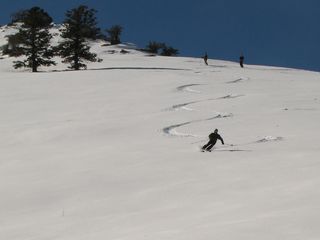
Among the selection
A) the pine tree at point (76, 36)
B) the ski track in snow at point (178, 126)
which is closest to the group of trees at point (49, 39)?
the pine tree at point (76, 36)

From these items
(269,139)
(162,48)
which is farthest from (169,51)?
(269,139)

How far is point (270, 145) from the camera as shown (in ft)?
56.9

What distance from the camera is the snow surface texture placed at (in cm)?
995

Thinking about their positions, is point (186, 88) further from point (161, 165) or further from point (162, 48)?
point (162, 48)

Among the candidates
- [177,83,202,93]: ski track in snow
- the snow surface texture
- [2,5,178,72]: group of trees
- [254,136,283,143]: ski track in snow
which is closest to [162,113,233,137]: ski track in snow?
the snow surface texture

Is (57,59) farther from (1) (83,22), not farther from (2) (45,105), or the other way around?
(2) (45,105)

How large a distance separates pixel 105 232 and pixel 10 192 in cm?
514

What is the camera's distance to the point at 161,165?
52.5 ft

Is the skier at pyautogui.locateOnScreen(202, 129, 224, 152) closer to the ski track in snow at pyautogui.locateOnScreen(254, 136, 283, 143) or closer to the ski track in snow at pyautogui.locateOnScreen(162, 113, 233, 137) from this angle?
the ski track in snow at pyautogui.locateOnScreen(254, 136, 283, 143)

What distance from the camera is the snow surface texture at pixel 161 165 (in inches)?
392

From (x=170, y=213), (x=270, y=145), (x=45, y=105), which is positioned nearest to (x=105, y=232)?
(x=170, y=213)

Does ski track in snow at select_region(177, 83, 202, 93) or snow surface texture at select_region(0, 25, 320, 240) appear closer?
snow surface texture at select_region(0, 25, 320, 240)

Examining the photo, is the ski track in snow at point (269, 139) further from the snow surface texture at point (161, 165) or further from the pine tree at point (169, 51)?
the pine tree at point (169, 51)

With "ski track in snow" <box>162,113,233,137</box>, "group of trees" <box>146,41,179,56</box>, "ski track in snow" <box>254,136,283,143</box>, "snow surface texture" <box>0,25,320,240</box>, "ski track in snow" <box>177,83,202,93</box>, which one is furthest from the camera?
"group of trees" <box>146,41,179,56</box>
